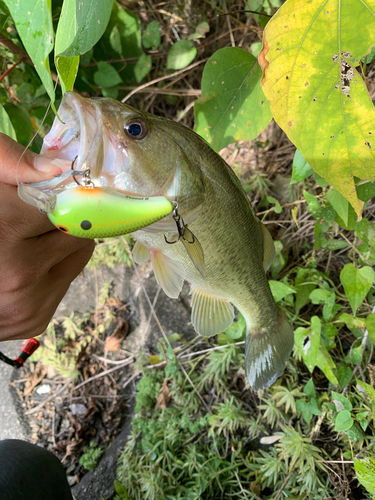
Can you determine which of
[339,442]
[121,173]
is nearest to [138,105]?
[121,173]

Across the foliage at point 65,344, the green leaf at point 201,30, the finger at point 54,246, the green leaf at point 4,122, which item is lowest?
the foliage at point 65,344

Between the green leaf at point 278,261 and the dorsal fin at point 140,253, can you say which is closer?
the dorsal fin at point 140,253

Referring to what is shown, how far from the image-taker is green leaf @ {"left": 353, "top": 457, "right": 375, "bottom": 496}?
1321 millimetres

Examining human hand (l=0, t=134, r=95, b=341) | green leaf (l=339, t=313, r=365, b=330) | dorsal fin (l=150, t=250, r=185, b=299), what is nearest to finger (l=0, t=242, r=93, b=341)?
human hand (l=0, t=134, r=95, b=341)

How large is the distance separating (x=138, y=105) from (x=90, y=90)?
50 cm

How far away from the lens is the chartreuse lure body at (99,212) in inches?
22.5

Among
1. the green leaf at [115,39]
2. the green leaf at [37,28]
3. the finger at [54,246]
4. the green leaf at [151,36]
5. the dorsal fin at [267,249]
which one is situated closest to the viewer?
the green leaf at [37,28]

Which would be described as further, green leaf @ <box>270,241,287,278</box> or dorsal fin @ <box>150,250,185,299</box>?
green leaf @ <box>270,241,287,278</box>

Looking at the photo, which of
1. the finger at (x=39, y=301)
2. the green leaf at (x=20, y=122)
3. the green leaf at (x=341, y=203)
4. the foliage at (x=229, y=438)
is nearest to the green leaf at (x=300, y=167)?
the green leaf at (x=341, y=203)

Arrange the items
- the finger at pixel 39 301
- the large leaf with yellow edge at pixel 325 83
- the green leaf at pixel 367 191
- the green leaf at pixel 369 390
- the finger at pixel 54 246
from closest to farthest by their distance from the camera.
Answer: the large leaf with yellow edge at pixel 325 83, the finger at pixel 54 246, the finger at pixel 39 301, the green leaf at pixel 367 191, the green leaf at pixel 369 390

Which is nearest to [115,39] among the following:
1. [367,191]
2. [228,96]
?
[228,96]

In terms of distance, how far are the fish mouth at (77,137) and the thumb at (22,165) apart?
20 mm

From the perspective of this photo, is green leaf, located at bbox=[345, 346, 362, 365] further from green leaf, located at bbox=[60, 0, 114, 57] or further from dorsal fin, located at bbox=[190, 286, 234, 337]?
green leaf, located at bbox=[60, 0, 114, 57]

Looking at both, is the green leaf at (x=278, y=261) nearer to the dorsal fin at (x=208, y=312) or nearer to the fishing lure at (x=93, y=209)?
the dorsal fin at (x=208, y=312)
